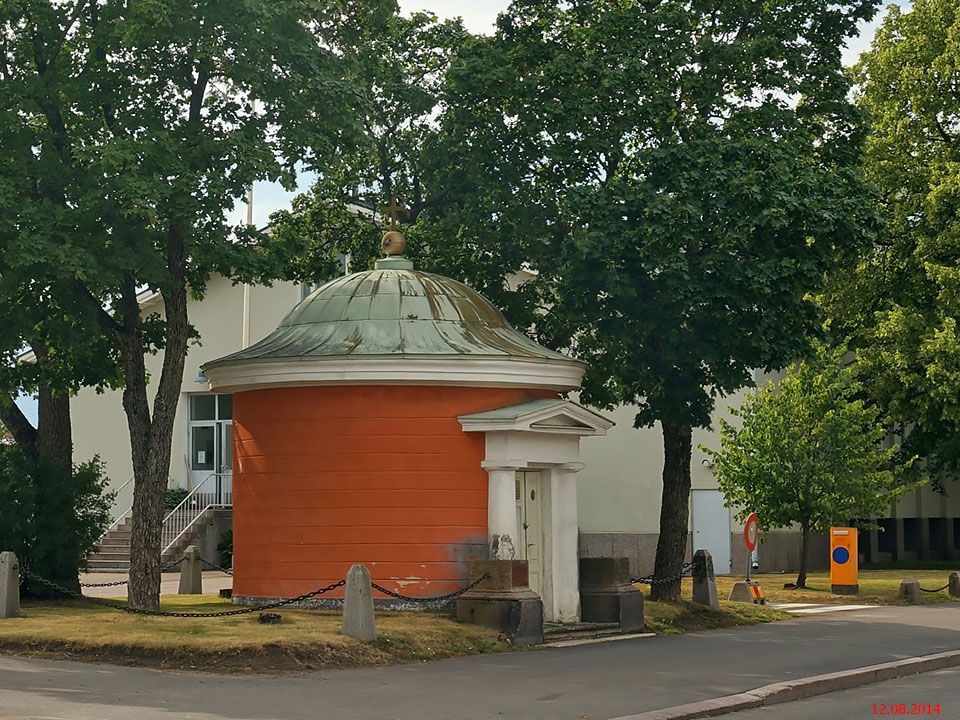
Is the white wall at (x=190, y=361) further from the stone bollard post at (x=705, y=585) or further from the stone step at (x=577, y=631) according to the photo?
the stone step at (x=577, y=631)

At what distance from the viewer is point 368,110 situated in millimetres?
21656

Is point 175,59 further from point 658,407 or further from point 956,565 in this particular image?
point 956,565

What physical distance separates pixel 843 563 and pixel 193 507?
17.7 metres

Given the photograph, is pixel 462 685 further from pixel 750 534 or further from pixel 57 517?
pixel 750 534

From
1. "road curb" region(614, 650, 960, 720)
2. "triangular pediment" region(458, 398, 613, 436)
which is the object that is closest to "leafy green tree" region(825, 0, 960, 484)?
"triangular pediment" region(458, 398, 613, 436)

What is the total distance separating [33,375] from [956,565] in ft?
Answer: 105

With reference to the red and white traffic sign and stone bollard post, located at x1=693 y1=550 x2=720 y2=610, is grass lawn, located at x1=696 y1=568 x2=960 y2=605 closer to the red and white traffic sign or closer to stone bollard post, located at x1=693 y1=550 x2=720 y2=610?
→ the red and white traffic sign

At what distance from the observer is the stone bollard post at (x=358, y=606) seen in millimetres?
17062

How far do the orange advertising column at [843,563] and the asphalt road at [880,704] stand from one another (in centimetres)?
1454

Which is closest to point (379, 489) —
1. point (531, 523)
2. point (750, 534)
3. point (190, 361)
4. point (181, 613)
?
point (531, 523)

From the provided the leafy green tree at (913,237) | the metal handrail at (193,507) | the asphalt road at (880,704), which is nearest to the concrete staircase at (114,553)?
the metal handrail at (193,507)

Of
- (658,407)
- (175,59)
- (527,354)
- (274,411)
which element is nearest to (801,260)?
(658,407)

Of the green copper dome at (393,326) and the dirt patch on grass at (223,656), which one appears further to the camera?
the green copper dome at (393,326)

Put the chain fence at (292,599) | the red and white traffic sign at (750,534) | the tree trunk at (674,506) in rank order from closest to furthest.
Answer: the chain fence at (292,599)
the tree trunk at (674,506)
the red and white traffic sign at (750,534)
